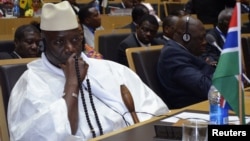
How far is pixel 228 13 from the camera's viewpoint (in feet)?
18.1

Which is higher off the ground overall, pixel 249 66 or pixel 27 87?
pixel 27 87

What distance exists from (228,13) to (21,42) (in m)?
2.15

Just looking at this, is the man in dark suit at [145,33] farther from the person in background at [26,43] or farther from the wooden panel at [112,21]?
the wooden panel at [112,21]

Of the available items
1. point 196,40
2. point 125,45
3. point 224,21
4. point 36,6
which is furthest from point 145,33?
point 36,6

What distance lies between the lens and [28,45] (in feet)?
15.4

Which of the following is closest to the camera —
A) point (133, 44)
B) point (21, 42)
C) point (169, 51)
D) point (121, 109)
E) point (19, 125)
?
point (19, 125)

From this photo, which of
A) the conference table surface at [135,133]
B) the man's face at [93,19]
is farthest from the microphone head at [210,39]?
the conference table surface at [135,133]

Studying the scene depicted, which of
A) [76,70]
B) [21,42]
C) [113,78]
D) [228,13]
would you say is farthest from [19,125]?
[228,13]

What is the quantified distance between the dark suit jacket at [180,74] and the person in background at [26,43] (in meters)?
1.42

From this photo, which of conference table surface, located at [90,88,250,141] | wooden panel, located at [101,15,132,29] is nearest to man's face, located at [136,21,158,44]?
wooden panel, located at [101,15,132,29]

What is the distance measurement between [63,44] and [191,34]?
1.25 meters

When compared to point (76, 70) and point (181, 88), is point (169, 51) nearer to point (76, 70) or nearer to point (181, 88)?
point (181, 88)

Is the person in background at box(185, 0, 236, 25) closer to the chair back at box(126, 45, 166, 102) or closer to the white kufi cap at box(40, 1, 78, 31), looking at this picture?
the chair back at box(126, 45, 166, 102)

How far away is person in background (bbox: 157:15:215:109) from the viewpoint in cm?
351
